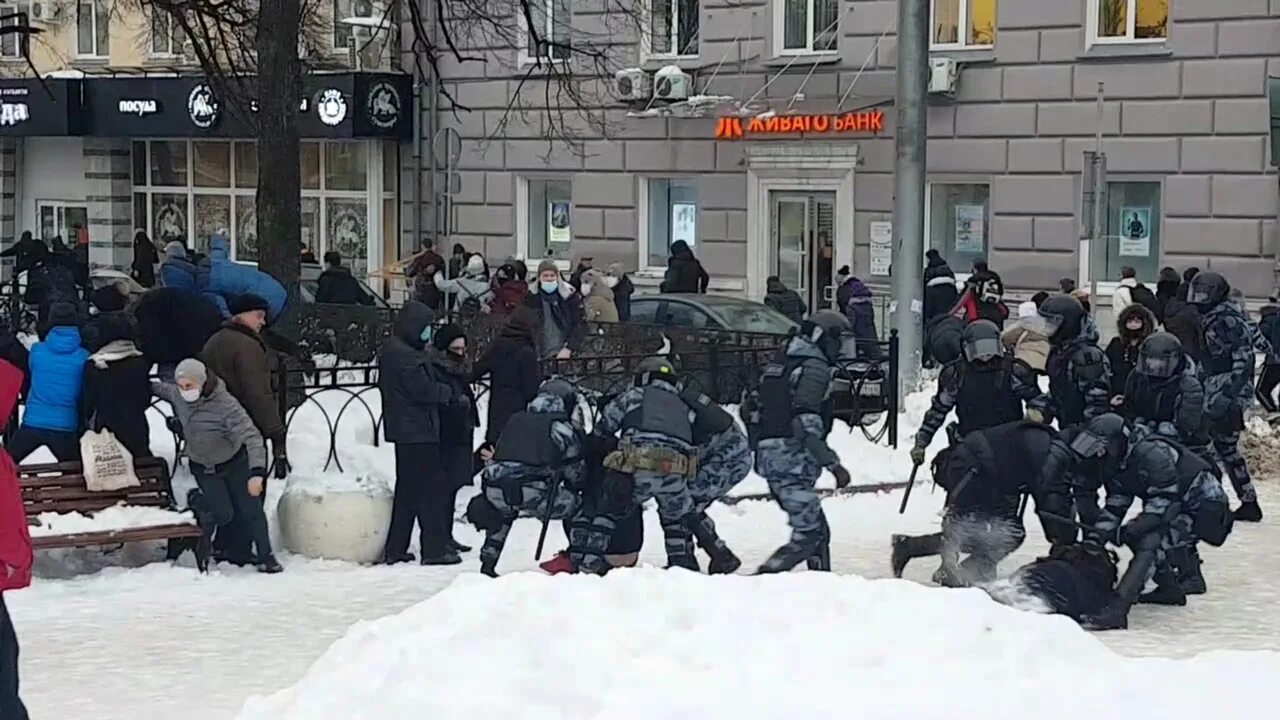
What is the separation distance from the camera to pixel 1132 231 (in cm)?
2436

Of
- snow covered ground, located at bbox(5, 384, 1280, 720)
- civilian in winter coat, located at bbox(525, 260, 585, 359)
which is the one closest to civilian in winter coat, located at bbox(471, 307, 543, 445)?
snow covered ground, located at bbox(5, 384, 1280, 720)

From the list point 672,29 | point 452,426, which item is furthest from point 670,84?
point 452,426

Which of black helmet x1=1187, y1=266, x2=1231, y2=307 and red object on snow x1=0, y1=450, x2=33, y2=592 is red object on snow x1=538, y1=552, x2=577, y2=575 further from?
black helmet x1=1187, y1=266, x2=1231, y2=307

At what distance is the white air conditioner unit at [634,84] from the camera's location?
89.9 feet

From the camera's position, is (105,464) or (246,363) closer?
(105,464)

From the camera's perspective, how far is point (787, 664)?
707 centimetres

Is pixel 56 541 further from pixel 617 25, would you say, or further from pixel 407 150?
pixel 407 150

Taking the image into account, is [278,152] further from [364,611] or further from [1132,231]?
[1132,231]

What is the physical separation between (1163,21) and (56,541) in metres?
16.6

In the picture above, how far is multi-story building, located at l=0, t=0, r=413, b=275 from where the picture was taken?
101 ft

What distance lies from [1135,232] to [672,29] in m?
7.69

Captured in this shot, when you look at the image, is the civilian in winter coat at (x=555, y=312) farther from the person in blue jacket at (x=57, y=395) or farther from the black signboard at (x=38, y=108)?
the black signboard at (x=38, y=108)

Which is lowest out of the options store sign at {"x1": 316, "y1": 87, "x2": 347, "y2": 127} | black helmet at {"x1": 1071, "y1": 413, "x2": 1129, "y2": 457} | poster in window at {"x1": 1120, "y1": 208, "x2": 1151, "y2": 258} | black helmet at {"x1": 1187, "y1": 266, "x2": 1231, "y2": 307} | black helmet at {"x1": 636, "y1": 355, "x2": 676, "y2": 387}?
black helmet at {"x1": 1071, "y1": 413, "x2": 1129, "y2": 457}

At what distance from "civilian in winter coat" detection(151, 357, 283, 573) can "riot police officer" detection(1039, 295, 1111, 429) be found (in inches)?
207
